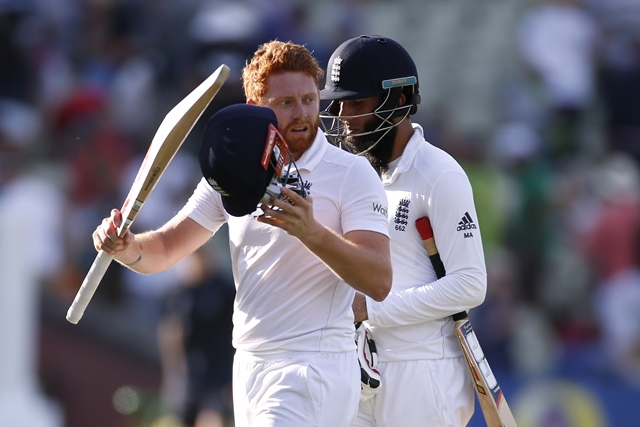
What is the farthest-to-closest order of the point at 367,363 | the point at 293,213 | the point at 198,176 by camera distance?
1. the point at 198,176
2. the point at 367,363
3. the point at 293,213

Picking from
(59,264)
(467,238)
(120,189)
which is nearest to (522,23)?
(120,189)

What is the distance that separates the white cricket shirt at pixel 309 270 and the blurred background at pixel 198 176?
13.9 ft

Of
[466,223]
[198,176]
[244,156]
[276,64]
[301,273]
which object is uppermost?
[276,64]

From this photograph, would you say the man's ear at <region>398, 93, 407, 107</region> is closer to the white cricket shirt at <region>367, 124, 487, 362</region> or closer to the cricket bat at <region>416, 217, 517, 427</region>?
the white cricket shirt at <region>367, 124, 487, 362</region>

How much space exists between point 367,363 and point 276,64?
1.31 m

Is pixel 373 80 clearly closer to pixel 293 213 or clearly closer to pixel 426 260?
pixel 426 260

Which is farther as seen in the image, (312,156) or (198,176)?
(198,176)

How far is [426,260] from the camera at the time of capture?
4840 millimetres

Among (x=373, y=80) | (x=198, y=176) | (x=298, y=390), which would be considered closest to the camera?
(x=298, y=390)

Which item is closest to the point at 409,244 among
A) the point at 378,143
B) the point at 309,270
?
the point at 378,143

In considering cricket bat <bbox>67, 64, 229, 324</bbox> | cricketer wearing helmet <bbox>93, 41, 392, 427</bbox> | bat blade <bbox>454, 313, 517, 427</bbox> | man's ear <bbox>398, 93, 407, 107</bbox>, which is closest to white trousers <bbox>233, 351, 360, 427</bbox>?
cricketer wearing helmet <bbox>93, 41, 392, 427</bbox>

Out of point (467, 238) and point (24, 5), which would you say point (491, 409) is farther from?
point (24, 5)

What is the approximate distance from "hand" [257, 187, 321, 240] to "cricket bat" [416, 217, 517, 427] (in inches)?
46.0

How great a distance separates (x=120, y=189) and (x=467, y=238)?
546cm
